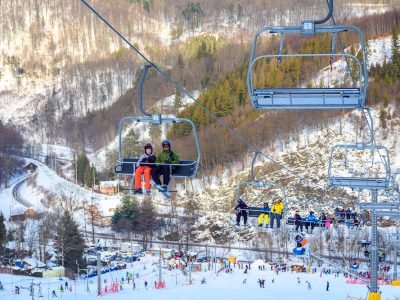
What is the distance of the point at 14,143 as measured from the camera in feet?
232

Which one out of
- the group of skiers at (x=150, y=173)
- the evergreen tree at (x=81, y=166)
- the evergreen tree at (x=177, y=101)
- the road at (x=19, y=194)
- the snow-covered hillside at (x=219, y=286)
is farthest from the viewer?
the evergreen tree at (x=177, y=101)

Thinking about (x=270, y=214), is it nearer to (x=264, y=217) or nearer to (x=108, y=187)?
(x=264, y=217)

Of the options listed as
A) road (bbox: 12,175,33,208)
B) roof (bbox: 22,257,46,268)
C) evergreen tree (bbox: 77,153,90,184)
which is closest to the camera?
roof (bbox: 22,257,46,268)

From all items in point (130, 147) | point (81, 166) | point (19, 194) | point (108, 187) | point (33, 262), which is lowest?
point (33, 262)

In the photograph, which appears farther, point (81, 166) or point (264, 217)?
point (81, 166)

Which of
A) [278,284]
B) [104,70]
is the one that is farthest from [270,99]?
[104,70]

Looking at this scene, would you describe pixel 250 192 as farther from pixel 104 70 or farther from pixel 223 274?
pixel 104 70

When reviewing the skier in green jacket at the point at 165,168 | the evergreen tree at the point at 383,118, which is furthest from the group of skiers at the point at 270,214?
the evergreen tree at the point at 383,118

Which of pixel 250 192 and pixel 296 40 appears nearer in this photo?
pixel 250 192

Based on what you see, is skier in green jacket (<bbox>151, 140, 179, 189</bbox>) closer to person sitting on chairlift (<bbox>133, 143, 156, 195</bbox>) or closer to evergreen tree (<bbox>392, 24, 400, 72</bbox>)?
person sitting on chairlift (<bbox>133, 143, 156, 195</bbox>)

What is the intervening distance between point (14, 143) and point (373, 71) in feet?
118

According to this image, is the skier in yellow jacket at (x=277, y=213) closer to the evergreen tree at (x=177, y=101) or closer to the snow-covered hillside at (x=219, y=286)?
the snow-covered hillside at (x=219, y=286)

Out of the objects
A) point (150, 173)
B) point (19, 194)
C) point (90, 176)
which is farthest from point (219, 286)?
point (19, 194)

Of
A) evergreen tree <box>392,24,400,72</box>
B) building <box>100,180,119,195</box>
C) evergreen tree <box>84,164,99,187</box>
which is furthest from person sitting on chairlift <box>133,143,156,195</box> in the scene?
evergreen tree <box>392,24,400,72</box>
